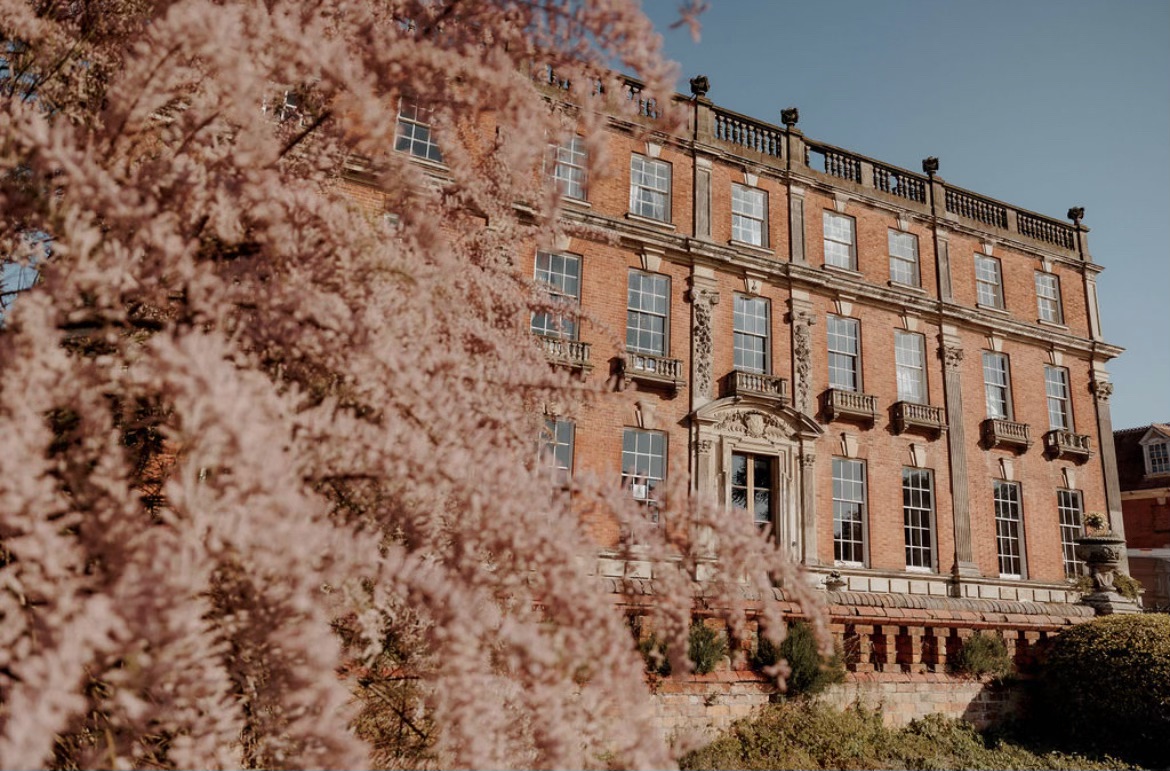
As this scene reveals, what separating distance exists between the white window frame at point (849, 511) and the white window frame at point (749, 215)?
535 cm

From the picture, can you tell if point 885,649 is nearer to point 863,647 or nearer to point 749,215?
point 863,647

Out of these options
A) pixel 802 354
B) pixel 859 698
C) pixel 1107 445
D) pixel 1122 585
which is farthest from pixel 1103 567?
pixel 1107 445

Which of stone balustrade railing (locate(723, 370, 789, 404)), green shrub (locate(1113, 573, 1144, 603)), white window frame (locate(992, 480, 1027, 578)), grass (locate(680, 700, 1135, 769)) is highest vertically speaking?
stone balustrade railing (locate(723, 370, 789, 404))

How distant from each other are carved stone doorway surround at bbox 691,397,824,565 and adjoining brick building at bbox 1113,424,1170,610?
64.9ft

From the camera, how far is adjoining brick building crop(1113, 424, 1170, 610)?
2725cm

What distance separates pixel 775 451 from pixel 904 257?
22.5ft

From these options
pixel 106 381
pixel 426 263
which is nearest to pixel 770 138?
pixel 426 263

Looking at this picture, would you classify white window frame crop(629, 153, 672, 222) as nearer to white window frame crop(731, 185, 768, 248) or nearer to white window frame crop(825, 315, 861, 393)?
white window frame crop(731, 185, 768, 248)

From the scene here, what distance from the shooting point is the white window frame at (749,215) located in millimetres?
16422

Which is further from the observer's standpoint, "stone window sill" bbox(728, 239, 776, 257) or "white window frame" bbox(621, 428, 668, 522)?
"stone window sill" bbox(728, 239, 776, 257)

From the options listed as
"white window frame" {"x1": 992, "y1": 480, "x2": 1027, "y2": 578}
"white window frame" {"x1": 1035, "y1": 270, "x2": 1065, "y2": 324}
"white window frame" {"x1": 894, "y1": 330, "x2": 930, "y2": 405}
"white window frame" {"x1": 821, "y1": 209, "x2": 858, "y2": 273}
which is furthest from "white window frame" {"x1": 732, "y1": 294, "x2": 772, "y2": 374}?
"white window frame" {"x1": 1035, "y1": 270, "x2": 1065, "y2": 324}

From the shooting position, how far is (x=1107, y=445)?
19.7m

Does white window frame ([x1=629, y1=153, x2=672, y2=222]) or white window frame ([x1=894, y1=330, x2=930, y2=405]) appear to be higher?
white window frame ([x1=629, y1=153, x2=672, y2=222])

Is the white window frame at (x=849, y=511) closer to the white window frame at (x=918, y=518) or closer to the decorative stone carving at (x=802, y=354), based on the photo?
the white window frame at (x=918, y=518)
